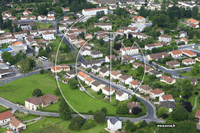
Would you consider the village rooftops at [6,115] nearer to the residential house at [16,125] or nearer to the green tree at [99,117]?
the residential house at [16,125]

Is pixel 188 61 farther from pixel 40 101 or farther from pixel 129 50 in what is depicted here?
pixel 40 101

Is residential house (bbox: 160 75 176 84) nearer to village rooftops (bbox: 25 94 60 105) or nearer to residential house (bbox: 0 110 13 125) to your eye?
village rooftops (bbox: 25 94 60 105)

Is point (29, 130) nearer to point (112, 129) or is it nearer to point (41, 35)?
point (112, 129)

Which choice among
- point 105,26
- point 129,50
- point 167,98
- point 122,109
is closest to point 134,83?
point 167,98

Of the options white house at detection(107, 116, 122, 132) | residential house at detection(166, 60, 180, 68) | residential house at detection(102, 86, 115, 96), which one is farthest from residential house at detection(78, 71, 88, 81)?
residential house at detection(166, 60, 180, 68)

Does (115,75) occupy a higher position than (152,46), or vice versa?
(152,46)

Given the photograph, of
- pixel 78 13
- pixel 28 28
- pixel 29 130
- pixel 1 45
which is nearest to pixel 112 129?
pixel 29 130

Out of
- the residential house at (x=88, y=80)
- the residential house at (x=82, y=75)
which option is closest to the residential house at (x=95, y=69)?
the residential house at (x=82, y=75)
